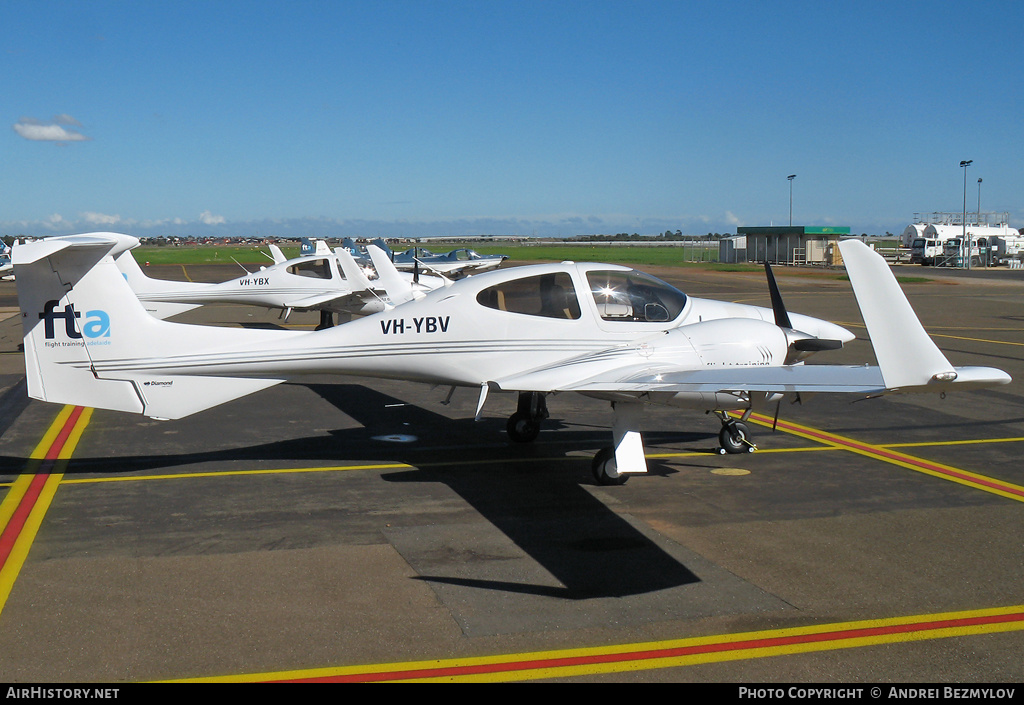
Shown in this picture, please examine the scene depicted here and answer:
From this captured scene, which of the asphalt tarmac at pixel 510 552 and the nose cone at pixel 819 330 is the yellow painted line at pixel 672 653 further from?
the nose cone at pixel 819 330

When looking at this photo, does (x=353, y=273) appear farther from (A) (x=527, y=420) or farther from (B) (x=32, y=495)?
(B) (x=32, y=495)

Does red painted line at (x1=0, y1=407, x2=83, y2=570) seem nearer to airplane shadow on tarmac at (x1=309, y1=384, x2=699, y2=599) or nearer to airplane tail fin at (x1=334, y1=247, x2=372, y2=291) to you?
airplane shadow on tarmac at (x1=309, y1=384, x2=699, y2=599)

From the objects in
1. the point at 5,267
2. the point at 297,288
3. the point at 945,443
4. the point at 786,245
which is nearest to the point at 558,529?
the point at 945,443

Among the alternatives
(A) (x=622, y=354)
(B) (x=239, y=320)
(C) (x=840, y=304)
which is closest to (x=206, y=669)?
(A) (x=622, y=354)

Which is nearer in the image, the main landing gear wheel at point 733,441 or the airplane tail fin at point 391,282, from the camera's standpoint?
the main landing gear wheel at point 733,441


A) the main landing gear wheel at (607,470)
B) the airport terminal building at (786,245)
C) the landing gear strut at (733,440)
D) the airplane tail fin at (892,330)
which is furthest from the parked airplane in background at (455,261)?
the airplane tail fin at (892,330)

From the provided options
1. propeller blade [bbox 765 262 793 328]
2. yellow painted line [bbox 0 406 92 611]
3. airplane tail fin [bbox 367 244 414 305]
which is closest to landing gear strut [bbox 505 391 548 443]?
propeller blade [bbox 765 262 793 328]

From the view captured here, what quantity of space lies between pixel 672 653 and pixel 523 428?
639 cm

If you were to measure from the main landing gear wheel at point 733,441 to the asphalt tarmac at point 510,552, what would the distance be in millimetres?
239

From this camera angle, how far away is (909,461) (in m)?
10.9

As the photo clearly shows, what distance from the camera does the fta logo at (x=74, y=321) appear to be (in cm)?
930

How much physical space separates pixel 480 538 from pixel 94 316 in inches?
204

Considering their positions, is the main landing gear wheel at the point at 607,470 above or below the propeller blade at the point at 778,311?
below
